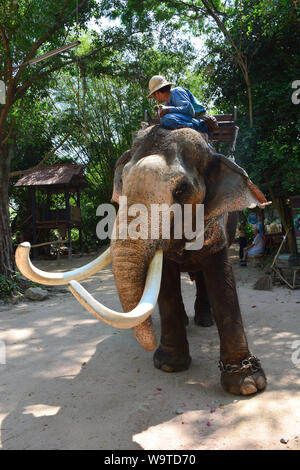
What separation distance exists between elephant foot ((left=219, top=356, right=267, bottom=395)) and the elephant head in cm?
83

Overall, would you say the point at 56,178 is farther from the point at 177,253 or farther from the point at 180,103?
the point at 177,253

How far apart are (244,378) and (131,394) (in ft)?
3.01

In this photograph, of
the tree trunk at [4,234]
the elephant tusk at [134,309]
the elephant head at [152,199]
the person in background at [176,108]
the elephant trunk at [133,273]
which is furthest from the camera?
the tree trunk at [4,234]

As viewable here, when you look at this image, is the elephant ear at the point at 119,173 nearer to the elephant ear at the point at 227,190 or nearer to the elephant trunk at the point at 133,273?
the elephant ear at the point at 227,190

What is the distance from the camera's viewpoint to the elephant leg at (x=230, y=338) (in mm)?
2939

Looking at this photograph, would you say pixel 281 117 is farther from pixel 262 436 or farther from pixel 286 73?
pixel 262 436

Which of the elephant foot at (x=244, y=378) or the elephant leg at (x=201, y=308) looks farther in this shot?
the elephant leg at (x=201, y=308)

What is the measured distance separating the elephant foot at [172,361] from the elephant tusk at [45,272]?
116 centimetres

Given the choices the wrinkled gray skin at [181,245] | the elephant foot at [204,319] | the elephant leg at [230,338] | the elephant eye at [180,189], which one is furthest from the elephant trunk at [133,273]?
the elephant foot at [204,319]

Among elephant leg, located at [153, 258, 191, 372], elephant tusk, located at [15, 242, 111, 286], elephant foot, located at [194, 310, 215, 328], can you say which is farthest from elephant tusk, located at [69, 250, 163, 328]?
elephant foot, located at [194, 310, 215, 328]

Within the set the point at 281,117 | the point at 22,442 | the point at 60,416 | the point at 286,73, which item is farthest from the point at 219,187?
the point at 286,73

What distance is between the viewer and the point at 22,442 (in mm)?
2396

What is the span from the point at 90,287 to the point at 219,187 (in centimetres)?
600

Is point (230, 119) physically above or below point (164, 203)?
above
